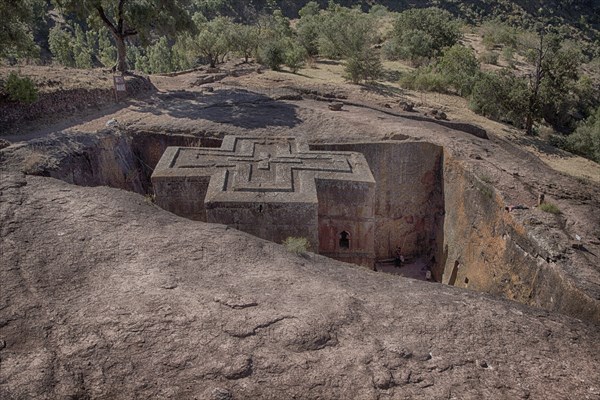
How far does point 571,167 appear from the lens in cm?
1443

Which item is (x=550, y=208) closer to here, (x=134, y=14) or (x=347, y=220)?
(x=347, y=220)

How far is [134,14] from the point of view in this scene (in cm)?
1680

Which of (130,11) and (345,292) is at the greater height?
(130,11)

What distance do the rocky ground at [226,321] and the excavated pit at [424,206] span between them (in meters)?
1.08

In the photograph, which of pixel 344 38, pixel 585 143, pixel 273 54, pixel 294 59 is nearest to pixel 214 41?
pixel 273 54

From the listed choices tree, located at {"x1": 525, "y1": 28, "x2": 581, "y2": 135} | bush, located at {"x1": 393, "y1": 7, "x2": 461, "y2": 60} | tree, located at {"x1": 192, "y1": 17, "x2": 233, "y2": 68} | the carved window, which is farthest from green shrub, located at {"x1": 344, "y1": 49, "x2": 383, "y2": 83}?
the carved window

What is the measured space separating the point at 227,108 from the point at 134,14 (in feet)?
18.8

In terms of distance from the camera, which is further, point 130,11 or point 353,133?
point 130,11

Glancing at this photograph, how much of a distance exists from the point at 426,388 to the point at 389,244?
28.5 feet

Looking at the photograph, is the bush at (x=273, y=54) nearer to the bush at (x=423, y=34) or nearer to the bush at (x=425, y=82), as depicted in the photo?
the bush at (x=425, y=82)

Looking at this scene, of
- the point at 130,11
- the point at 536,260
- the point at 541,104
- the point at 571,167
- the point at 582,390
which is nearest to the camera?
the point at 582,390

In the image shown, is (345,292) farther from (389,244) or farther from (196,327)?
(389,244)

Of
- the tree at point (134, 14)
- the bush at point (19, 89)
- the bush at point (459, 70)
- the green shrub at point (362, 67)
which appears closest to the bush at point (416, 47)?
the bush at point (459, 70)

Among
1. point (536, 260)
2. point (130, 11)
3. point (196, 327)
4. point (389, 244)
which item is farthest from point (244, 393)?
point (130, 11)
